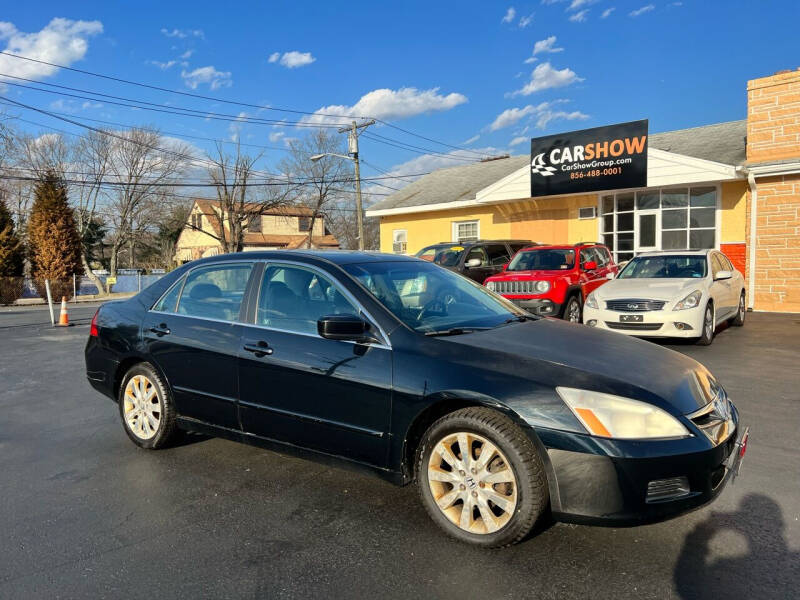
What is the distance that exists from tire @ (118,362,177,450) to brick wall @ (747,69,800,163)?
13835 millimetres

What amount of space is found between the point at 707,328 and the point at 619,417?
7.25m

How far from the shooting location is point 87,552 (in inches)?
121

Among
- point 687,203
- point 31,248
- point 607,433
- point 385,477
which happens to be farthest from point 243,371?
point 31,248

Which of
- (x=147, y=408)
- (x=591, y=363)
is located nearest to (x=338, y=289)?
(x=591, y=363)

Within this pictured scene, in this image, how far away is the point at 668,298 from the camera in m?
8.77

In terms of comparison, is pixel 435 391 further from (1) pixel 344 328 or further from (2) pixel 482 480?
(1) pixel 344 328

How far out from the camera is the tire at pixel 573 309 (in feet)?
34.7

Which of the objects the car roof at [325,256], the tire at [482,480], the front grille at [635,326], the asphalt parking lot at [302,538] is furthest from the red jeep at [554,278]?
the tire at [482,480]

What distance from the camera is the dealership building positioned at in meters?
12.9

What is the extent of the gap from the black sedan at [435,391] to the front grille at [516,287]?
20.5ft

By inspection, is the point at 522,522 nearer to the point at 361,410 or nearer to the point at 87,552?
the point at 361,410

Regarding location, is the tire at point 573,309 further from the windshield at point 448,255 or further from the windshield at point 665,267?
the windshield at point 448,255

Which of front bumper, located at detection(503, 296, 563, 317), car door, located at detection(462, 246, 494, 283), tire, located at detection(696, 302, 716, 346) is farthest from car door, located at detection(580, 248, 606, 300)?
car door, located at detection(462, 246, 494, 283)

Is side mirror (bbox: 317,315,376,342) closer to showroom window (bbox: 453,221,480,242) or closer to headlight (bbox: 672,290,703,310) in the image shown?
headlight (bbox: 672,290,703,310)
